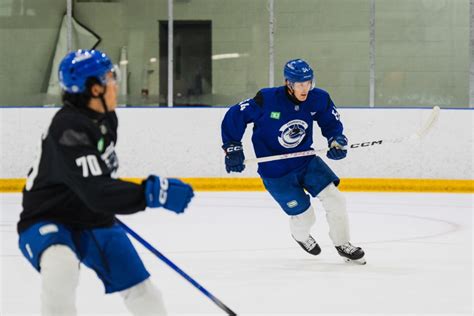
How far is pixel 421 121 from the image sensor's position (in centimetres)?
730

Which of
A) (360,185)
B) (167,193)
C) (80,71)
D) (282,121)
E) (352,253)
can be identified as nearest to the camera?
(167,193)

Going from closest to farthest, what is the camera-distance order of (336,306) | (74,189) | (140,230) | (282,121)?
1. (74,189)
2. (336,306)
3. (282,121)
4. (140,230)

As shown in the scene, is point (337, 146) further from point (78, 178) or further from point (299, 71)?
point (78, 178)

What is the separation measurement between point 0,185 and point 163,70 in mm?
1658

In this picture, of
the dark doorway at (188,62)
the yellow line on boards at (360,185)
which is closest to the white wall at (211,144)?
the yellow line on boards at (360,185)

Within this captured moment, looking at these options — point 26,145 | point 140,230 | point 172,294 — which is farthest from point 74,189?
point 26,145

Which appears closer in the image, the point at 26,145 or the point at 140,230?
the point at 140,230

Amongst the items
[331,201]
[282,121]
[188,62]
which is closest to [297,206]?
[331,201]

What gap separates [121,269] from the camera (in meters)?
2.28

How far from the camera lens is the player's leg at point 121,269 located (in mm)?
2275

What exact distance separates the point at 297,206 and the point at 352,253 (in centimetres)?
38

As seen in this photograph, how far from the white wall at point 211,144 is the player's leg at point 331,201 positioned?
2.82 m

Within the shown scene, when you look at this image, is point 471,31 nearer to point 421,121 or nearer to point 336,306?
point 421,121

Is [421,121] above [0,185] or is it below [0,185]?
above
